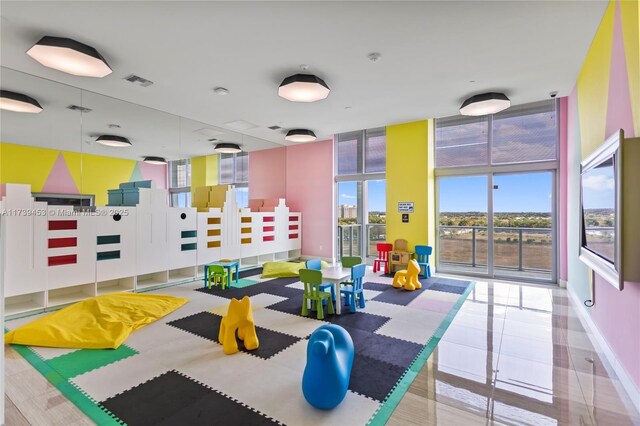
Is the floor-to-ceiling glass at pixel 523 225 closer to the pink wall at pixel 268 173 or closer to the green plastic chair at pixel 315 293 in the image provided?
the green plastic chair at pixel 315 293

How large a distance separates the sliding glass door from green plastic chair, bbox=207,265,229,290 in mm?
4922

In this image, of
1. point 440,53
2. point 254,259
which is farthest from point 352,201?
point 440,53

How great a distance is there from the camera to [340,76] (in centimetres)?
474

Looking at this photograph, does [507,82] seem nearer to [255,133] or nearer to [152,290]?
[255,133]

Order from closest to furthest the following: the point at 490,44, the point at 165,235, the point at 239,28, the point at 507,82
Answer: the point at 239,28, the point at 490,44, the point at 507,82, the point at 165,235

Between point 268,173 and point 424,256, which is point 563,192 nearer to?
point 424,256

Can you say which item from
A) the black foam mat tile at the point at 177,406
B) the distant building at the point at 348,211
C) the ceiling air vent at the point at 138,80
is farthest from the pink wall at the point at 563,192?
the ceiling air vent at the point at 138,80

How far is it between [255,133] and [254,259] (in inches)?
136

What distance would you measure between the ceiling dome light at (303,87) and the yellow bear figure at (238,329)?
308 centimetres

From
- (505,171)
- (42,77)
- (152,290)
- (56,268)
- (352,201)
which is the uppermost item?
(42,77)

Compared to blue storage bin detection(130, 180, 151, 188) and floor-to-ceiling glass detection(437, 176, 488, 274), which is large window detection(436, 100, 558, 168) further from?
blue storage bin detection(130, 180, 151, 188)

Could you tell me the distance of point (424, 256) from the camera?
6.90 m

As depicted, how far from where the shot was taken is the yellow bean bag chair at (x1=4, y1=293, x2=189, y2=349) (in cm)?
343

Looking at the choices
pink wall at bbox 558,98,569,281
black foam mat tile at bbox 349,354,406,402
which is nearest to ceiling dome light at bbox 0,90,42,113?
black foam mat tile at bbox 349,354,406,402
